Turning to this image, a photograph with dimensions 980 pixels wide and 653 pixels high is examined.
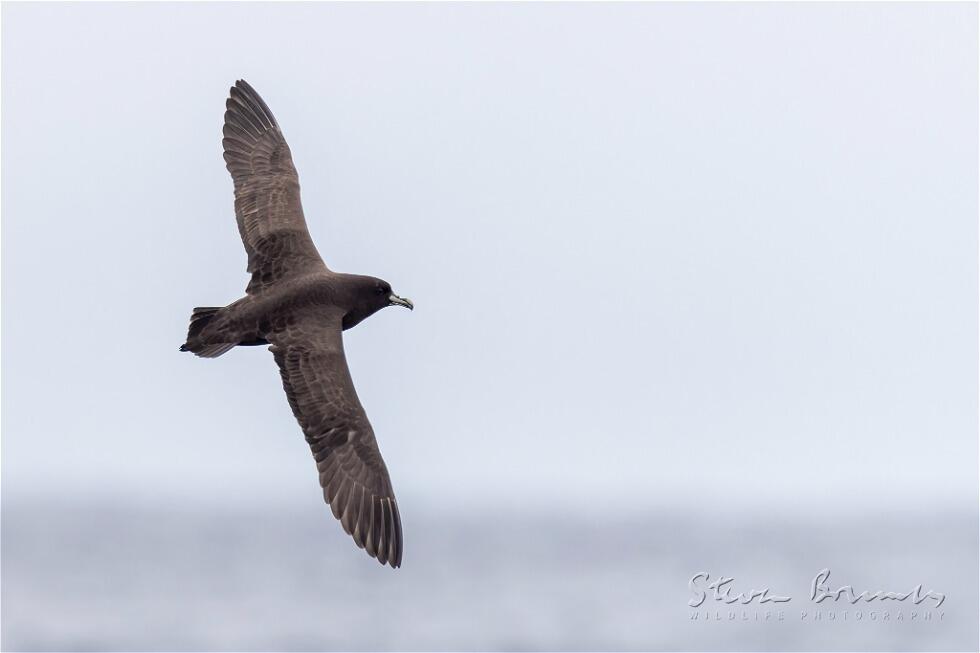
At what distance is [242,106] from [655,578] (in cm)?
8018

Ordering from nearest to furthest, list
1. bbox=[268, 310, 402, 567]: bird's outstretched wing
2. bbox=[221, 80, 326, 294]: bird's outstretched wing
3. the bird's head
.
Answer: bbox=[268, 310, 402, 567]: bird's outstretched wing → the bird's head → bbox=[221, 80, 326, 294]: bird's outstretched wing

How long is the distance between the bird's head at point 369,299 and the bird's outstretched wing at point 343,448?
1.17 metres

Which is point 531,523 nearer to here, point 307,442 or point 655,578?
point 655,578

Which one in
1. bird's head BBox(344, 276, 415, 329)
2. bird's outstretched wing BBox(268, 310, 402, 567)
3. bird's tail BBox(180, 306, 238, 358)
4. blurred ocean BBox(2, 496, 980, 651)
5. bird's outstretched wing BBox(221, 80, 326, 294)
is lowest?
bird's outstretched wing BBox(268, 310, 402, 567)

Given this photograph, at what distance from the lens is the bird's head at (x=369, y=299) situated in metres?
21.2

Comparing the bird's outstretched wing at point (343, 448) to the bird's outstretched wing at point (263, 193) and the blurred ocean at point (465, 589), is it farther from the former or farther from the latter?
the blurred ocean at point (465, 589)

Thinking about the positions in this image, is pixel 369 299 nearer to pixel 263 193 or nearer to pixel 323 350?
pixel 323 350

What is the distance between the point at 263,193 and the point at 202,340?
3278mm

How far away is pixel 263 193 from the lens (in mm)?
22938

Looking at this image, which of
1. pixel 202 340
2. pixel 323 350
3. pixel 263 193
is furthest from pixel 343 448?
pixel 263 193

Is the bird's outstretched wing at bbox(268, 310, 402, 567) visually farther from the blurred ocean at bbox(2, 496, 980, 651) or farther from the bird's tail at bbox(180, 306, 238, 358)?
the blurred ocean at bbox(2, 496, 980, 651)

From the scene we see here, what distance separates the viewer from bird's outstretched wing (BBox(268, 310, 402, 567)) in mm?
19984

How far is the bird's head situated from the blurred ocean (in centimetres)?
5207

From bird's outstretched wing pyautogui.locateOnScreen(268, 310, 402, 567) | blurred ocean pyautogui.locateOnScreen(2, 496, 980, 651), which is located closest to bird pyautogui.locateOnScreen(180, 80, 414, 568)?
bird's outstretched wing pyautogui.locateOnScreen(268, 310, 402, 567)
